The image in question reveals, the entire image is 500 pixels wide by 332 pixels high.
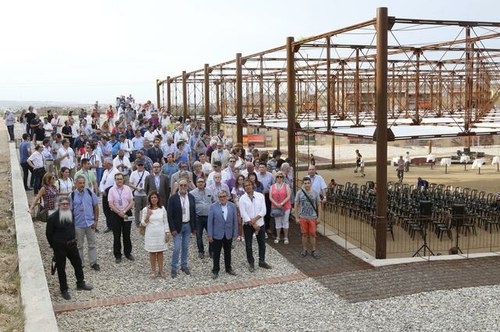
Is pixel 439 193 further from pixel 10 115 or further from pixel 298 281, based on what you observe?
pixel 10 115

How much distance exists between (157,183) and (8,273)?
9.97 ft

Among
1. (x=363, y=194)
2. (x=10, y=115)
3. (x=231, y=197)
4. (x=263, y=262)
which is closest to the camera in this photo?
(x=263, y=262)

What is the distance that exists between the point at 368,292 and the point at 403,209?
25.7 ft

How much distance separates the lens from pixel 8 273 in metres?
8.50

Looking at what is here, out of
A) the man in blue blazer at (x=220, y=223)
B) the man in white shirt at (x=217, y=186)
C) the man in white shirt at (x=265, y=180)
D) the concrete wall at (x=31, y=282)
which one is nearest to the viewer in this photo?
the concrete wall at (x=31, y=282)

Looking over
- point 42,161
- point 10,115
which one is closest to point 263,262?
point 42,161

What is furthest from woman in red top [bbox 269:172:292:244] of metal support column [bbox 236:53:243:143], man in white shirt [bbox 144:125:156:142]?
metal support column [bbox 236:53:243:143]

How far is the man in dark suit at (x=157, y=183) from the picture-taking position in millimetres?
10227

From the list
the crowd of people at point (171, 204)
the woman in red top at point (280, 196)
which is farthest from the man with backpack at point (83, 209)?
the woman in red top at point (280, 196)

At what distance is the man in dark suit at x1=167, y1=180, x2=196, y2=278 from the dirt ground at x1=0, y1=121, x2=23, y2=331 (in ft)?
7.85

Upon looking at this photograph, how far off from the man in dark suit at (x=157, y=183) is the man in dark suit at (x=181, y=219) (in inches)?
60.1

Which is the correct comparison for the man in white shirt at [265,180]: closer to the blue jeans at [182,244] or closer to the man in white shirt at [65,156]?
the blue jeans at [182,244]

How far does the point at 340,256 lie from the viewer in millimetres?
10234

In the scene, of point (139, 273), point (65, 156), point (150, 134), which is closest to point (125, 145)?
point (65, 156)
